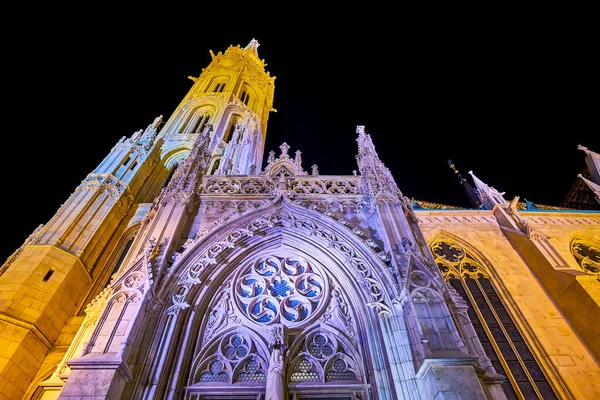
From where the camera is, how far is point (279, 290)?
8.59 m

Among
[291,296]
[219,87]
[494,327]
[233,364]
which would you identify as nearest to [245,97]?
[219,87]

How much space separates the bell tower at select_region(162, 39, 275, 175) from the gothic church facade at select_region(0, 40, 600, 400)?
5.33m

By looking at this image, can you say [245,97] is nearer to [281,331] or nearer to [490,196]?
[490,196]

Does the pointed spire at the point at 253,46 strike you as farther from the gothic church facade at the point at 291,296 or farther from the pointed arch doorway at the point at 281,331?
the pointed arch doorway at the point at 281,331

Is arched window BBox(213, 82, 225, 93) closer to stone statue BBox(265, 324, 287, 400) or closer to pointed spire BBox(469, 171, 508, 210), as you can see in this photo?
pointed spire BBox(469, 171, 508, 210)

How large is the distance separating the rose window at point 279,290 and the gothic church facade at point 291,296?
36 millimetres

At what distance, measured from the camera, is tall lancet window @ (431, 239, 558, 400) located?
28.6 feet

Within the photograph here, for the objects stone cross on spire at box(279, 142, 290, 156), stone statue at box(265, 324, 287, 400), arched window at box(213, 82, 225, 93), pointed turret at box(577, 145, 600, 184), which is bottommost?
stone statue at box(265, 324, 287, 400)

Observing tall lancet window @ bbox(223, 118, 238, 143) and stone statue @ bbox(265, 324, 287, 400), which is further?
tall lancet window @ bbox(223, 118, 238, 143)

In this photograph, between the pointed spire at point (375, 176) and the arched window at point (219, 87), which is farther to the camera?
the arched window at point (219, 87)

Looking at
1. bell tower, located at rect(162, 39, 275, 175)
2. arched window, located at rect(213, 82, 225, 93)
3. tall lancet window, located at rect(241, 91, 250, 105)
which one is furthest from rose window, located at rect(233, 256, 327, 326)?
tall lancet window, located at rect(241, 91, 250, 105)

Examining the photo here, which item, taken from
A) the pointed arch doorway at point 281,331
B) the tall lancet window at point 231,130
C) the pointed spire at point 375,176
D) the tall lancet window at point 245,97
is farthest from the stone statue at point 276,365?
the tall lancet window at point 245,97

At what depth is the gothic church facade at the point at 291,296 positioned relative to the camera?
20.5 feet

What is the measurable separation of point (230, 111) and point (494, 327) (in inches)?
842
